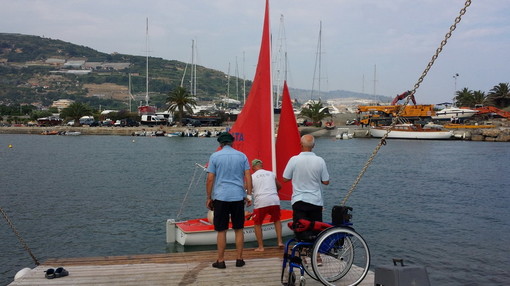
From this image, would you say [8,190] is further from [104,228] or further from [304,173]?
[304,173]

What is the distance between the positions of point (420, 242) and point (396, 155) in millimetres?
48335

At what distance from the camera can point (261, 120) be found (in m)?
15.3

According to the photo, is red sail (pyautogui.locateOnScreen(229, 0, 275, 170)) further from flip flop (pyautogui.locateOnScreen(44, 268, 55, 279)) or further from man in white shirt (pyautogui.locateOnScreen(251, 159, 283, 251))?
flip flop (pyautogui.locateOnScreen(44, 268, 55, 279))

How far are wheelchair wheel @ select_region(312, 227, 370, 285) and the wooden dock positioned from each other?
0.27 m

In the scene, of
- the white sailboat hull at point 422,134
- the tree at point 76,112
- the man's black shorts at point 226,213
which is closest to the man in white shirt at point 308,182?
the man's black shorts at point 226,213

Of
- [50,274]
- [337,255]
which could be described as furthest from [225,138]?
[50,274]

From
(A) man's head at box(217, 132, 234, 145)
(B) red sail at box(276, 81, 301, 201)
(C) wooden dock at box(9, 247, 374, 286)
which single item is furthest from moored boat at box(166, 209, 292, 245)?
(A) man's head at box(217, 132, 234, 145)

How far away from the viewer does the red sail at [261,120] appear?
1497 centimetres

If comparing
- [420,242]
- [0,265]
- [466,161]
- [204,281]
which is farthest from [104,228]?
[466,161]

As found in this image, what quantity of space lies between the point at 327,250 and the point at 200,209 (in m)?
19.0

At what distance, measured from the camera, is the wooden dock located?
832 centimetres

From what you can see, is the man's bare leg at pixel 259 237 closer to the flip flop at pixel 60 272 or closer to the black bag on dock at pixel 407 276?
the flip flop at pixel 60 272

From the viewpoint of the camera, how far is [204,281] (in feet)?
27.3

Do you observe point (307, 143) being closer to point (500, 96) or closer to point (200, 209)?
point (200, 209)
